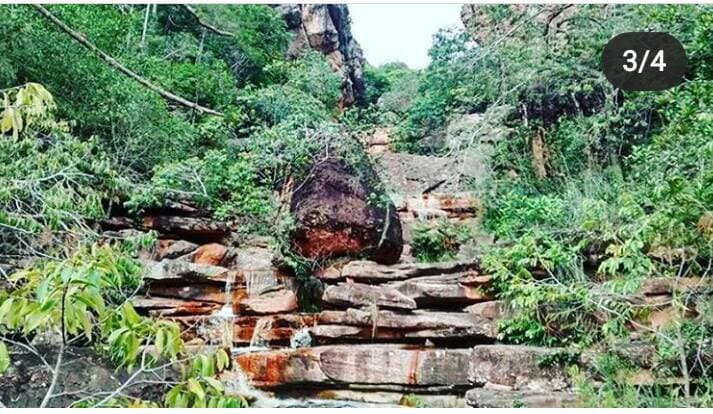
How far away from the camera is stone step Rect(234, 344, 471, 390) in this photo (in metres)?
3.35

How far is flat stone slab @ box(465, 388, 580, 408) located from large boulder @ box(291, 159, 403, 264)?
5.18ft

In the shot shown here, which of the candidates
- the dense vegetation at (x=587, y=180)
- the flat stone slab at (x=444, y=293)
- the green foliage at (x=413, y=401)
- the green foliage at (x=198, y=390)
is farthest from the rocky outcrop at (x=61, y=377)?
the dense vegetation at (x=587, y=180)

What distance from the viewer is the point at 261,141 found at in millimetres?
4777

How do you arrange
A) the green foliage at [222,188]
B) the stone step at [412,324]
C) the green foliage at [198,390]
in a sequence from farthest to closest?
1. the green foliage at [222,188]
2. the stone step at [412,324]
3. the green foliage at [198,390]

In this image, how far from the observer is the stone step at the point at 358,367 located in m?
3.35

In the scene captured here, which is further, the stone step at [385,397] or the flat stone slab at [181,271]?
the flat stone slab at [181,271]

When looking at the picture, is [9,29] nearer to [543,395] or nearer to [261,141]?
[261,141]

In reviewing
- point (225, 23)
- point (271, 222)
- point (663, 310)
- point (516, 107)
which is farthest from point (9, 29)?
point (663, 310)

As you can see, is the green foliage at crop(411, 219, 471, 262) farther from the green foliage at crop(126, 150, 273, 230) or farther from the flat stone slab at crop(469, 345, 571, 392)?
the flat stone slab at crop(469, 345, 571, 392)

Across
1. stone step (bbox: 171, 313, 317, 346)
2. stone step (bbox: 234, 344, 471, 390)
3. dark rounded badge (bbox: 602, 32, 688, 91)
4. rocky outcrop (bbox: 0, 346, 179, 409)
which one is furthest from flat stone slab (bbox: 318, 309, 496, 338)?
dark rounded badge (bbox: 602, 32, 688, 91)

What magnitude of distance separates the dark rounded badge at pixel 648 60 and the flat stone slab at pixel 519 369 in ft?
5.28

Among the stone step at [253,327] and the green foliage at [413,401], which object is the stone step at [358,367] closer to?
the green foliage at [413,401]

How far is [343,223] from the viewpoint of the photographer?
440 centimetres

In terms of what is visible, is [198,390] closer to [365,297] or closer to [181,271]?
[365,297]
